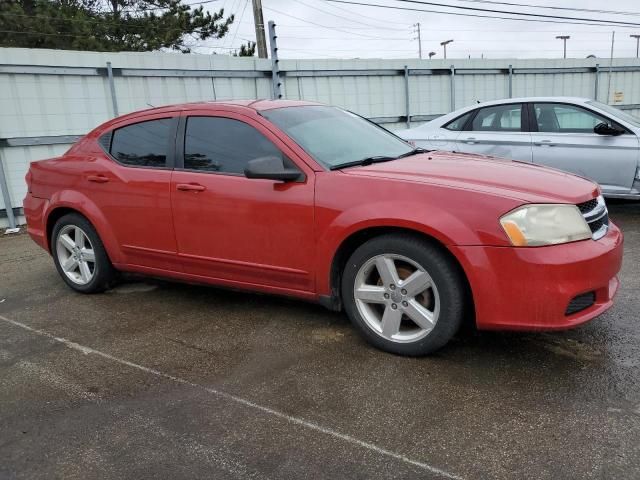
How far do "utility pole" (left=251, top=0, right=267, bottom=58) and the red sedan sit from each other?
1232 cm

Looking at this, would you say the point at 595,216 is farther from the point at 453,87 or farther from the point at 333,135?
the point at 453,87

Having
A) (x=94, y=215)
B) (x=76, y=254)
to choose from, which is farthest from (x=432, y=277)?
(x=76, y=254)

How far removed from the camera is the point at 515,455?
8.00 ft

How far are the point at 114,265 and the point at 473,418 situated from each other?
10.6 ft

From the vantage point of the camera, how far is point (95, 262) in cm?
480

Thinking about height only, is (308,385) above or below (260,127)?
below

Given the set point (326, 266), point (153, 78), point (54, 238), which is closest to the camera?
point (326, 266)

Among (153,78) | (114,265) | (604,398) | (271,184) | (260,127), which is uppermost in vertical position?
(153,78)

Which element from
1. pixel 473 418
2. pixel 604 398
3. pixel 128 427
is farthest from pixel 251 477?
pixel 604 398

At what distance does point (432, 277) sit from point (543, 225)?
2.13 feet

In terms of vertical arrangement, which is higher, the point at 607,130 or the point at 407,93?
the point at 407,93

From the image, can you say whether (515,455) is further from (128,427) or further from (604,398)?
(128,427)

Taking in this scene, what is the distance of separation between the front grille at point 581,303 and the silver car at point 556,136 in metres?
4.20

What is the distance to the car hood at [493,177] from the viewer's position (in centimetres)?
316
